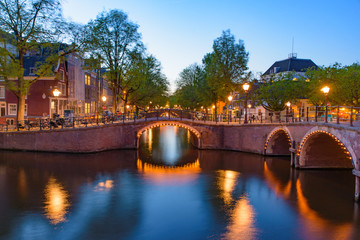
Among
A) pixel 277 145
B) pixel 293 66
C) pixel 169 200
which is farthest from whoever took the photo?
pixel 293 66

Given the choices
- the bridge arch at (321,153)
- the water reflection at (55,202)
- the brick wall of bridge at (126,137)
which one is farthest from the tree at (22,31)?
the bridge arch at (321,153)

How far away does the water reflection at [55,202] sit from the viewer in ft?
45.1

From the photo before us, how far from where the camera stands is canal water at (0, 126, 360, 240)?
498 inches

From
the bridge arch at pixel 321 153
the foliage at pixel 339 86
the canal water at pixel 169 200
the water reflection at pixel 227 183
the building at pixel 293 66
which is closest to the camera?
the canal water at pixel 169 200

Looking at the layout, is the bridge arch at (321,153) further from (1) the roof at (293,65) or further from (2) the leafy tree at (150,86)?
(1) the roof at (293,65)

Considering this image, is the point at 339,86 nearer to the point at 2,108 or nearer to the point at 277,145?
the point at 277,145

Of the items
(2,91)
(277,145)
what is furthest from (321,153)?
(2,91)

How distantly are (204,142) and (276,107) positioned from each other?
36.3 ft

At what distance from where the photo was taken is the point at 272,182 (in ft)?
66.8

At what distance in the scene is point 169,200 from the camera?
16.6 m

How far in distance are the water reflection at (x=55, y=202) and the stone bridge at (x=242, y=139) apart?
30.6 ft

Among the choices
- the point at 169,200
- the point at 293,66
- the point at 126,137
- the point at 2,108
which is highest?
the point at 293,66

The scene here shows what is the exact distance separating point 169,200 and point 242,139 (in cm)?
1616

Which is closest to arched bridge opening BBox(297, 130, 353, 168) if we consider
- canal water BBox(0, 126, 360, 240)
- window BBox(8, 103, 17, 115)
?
canal water BBox(0, 126, 360, 240)
